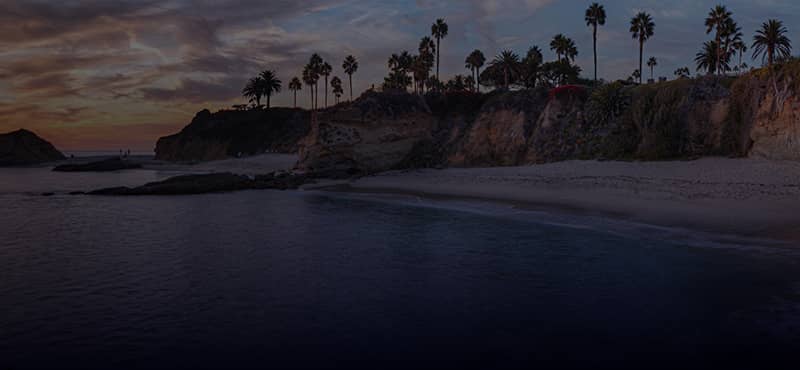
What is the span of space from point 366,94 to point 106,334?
4057 cm

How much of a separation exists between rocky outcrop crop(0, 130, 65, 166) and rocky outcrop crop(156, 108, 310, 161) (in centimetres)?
2248

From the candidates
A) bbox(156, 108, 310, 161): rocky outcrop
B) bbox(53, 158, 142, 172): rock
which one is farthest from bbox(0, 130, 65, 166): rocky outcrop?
bbox(53, 158, 142, 172): rock

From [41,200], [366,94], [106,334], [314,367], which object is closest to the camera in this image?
[314,367]

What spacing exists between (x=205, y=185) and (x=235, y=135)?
203 ft

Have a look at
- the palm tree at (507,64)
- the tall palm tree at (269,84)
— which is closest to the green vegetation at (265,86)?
the tall palm tree at (269,84)

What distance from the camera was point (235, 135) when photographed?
9456 cm

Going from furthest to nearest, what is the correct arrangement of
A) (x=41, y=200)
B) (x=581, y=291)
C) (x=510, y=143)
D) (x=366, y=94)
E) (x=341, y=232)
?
(x=366, y=94) < (x=510, y=143) < (x=41, y=200) < (x=341, y=232) < (x=581, y=291)

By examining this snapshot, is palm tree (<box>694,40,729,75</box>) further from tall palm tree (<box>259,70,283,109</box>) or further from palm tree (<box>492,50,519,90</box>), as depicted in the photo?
tall palm tree (<box>259,70,283,109</box>)

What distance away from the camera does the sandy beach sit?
16.9 metres

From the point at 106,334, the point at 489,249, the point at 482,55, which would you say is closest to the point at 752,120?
the point at 489,249

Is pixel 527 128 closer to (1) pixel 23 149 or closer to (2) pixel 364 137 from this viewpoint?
(2) pixel 364 137

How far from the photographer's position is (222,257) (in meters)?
14.0

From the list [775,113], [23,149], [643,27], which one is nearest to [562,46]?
[643,27]

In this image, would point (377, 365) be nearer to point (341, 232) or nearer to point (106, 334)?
point (106, 334)
